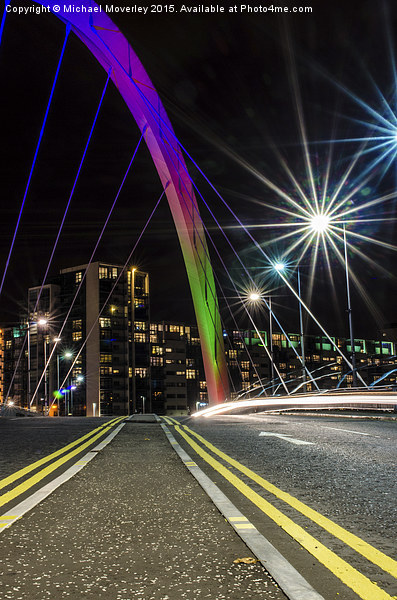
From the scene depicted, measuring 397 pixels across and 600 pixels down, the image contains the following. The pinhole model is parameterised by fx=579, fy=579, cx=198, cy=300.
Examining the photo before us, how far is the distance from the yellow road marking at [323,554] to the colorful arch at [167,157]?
2993cm

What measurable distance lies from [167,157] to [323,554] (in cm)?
3349

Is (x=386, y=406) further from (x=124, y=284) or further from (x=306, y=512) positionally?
(x=124, y=284)

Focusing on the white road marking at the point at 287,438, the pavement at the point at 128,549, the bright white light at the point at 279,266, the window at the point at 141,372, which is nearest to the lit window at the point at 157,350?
the window at the point at 141,372

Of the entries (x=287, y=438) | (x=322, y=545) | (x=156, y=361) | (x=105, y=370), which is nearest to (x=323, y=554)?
(x=322, y=545)

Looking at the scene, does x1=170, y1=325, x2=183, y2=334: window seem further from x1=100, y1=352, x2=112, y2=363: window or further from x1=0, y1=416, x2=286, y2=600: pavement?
x1=0, y1=416, x2=286, y2=600: pavement

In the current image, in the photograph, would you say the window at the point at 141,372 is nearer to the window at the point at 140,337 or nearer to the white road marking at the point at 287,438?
the window at the point at 140,337

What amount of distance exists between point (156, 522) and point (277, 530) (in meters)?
1.06

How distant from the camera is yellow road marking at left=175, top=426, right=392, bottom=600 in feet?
10.5

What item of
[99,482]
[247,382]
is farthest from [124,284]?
[99,482]

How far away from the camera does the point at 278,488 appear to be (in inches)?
252

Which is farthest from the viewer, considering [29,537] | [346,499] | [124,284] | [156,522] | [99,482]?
[124,284]

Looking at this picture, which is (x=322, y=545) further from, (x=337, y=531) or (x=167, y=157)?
(x=167, y=157)

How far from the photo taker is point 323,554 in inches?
152

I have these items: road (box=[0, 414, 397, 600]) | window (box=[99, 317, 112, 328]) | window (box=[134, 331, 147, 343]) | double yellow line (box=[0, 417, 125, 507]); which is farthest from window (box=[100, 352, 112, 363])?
double yellow line (box=[0, 417, 125, 507])
